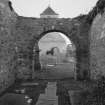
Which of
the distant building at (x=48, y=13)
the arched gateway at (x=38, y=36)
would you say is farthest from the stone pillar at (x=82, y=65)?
the distant building at (x=48, y=13)

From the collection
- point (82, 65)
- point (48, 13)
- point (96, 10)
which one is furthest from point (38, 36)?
point (48, 13)

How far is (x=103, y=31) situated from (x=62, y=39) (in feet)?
90.8

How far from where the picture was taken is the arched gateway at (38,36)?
23.4 feet

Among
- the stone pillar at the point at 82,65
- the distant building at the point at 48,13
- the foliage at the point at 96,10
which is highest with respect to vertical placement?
the distant building at the point at 48,13

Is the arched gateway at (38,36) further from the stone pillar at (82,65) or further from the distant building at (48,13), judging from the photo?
the distant building at (48,13)

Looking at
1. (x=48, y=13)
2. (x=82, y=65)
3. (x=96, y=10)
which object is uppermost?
(x=48, y=13)

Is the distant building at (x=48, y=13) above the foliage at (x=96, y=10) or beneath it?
above

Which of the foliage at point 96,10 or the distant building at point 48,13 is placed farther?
the distant building at point 48,13

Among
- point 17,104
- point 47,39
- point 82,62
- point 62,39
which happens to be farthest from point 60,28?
point 62,39

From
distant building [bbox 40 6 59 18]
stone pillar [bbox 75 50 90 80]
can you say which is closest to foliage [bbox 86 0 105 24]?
stone pillar [bbox 75 50 90 80]

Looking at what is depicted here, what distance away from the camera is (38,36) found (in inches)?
284

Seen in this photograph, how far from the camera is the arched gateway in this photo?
7.12m

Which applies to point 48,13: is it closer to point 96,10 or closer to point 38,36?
point 38,36

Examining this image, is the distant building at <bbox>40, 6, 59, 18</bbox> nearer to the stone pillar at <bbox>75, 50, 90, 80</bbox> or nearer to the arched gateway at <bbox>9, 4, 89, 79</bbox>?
the arched gateway at <bbox>9, 4, 89, 79</bbox>
